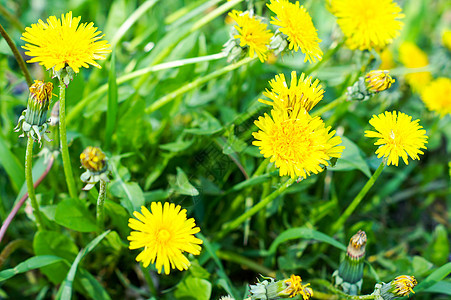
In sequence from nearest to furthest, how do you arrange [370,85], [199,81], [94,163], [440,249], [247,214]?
[94,163], [370,85], [247,214], [199,81], [440,249]

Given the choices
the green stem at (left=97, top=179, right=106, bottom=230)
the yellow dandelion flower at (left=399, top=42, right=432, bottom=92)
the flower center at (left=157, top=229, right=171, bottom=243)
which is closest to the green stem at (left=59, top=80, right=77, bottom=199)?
the green stem at (left=97, top=179, right=106, bottom=230)

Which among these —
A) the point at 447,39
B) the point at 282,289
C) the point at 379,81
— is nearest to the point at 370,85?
the point at 379,81

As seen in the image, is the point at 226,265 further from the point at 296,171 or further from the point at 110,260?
the point at 296,171

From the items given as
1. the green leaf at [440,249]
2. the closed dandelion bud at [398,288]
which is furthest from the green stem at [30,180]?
the green leaf at [440,249]

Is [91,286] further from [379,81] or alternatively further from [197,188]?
[379,81]

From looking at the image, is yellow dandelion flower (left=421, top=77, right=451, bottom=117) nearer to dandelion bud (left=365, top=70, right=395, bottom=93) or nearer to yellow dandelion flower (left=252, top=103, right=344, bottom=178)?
dandelion bud (left=365, top=70, right=395, bottom=93)

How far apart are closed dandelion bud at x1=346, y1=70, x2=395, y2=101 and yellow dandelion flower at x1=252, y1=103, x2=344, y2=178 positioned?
30cm

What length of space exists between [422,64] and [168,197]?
2070 mm

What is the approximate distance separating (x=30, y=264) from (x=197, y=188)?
69 cm

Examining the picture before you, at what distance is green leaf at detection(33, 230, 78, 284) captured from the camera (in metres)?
1.53

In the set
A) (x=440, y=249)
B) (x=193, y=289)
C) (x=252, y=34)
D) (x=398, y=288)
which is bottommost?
(x=440, y=249)

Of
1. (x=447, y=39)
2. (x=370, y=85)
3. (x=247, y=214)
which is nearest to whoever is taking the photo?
(x=370, y=85)

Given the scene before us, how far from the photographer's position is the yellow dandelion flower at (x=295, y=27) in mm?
1409

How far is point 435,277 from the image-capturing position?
A: 59.0 inches
